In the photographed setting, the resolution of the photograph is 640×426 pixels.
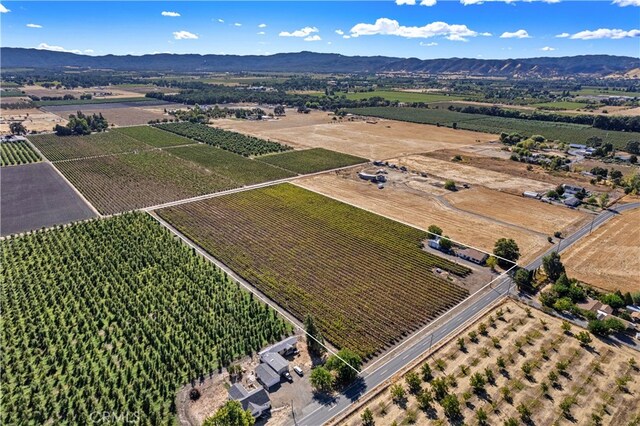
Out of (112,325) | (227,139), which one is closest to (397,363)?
(112,325)

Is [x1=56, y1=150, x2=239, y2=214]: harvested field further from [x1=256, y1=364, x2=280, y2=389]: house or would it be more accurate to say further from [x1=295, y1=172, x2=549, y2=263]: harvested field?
[x1=256, y1=364, x2=280, y2=389]: house

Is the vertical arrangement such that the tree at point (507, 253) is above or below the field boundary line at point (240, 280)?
above

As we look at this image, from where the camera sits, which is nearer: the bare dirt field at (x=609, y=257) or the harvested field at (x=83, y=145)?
the bare dirt field at (x=609, y=257)

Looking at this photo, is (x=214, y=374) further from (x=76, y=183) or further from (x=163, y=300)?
(x=76, y=183)

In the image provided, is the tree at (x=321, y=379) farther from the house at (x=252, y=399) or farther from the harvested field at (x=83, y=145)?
the harvested field at (x=83, y=145)

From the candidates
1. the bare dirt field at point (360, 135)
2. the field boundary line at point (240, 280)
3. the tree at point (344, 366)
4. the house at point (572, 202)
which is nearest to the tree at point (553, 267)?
the tree at point (344, 366)

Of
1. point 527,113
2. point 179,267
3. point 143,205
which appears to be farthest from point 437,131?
point 179,267

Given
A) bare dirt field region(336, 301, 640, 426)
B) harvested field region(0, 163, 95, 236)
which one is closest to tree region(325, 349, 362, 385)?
bare dirt field region(336, 301, 640, 426)
